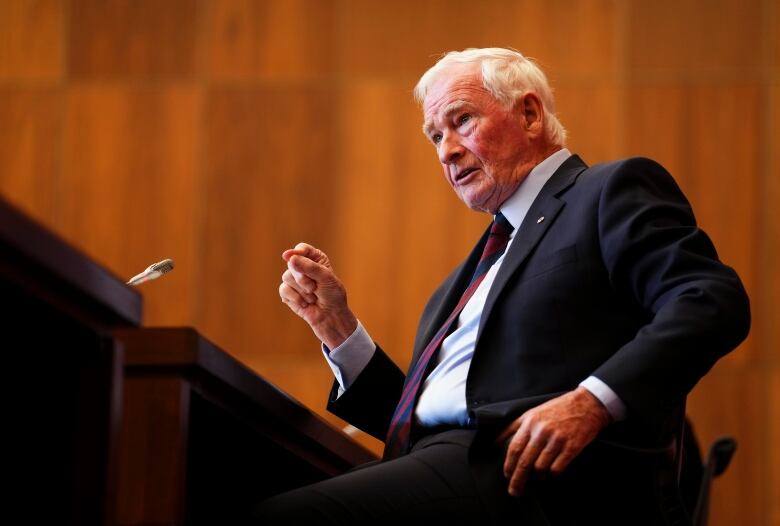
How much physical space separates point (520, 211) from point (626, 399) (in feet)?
2.33

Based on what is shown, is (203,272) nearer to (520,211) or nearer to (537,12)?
(537,12)

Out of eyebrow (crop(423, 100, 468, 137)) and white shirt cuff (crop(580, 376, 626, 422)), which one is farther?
eyebrow (crop(423, 100, 468, 137))

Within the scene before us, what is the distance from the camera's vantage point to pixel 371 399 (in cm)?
241

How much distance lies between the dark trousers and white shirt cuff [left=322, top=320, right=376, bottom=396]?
0.64 metres

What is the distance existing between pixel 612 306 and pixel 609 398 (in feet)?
0.88

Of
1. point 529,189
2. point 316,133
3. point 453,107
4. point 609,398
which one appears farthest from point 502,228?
point 316,133

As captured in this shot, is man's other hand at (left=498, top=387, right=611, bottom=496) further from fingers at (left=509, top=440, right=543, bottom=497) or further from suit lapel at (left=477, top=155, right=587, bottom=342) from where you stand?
suit lapel at (left=477, top=155, right=587, bottom=342)

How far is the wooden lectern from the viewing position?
1.21m

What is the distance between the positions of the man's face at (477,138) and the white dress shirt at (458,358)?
0.05 meters

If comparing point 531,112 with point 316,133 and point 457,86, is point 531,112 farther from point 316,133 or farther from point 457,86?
point 316,133

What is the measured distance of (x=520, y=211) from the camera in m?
2.31

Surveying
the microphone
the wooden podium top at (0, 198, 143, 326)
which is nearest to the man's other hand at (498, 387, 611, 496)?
the wooden podium top at (0, 198, 143, 326)

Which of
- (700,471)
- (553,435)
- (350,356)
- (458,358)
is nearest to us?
(553,435)

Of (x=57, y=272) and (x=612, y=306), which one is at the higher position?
(x=57, y=272)
